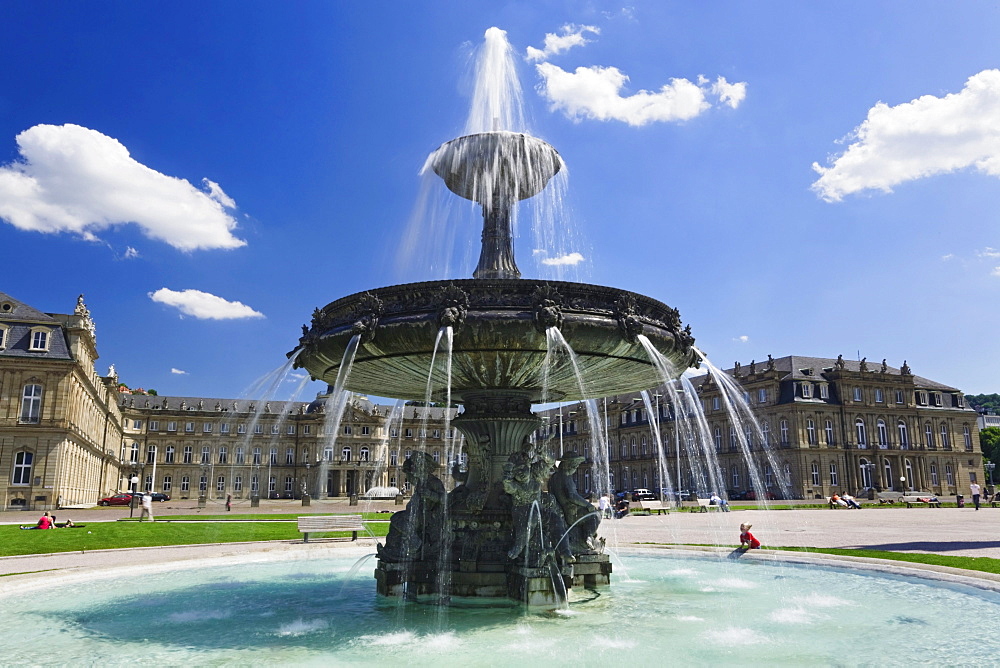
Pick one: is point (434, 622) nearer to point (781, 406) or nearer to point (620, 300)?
point (620, 300)

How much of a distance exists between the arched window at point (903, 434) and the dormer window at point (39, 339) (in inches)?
3504

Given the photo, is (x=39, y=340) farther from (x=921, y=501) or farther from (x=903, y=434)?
(x=903, y=434)

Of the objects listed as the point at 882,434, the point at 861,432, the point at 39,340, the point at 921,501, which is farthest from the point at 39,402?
the point at 882,434

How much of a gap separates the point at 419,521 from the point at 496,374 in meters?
2.43

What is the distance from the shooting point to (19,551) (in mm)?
17250

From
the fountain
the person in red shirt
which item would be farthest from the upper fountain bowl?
the person in red shirt

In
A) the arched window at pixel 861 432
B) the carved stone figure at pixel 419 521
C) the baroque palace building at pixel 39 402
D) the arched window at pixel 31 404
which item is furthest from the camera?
the arched window at pixel 861 432

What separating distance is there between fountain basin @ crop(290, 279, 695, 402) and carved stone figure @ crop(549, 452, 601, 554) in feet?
4.07

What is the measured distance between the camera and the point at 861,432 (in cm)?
8162

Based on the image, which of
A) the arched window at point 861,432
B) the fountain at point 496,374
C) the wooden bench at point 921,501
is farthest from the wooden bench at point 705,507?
the arched window at point 861,432

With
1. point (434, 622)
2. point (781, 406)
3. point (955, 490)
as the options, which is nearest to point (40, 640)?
point (434, 622)

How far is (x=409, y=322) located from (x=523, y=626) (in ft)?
12.7

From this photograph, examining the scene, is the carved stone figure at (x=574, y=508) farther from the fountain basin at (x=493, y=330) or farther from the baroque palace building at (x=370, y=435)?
the fountain basin at (x=493, y=330)

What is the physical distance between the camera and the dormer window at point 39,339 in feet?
171
